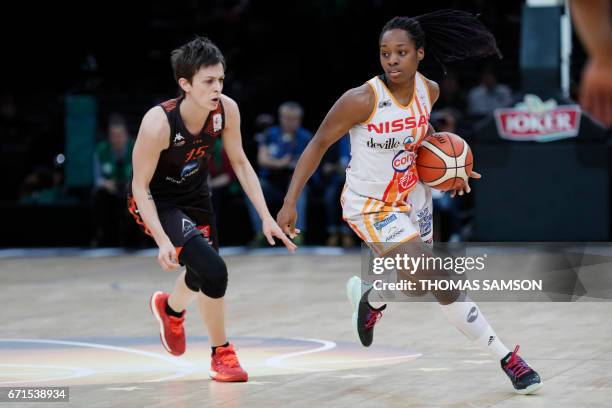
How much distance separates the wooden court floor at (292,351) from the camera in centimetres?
555

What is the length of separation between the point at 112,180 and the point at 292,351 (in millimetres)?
7226

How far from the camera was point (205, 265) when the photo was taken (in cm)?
579

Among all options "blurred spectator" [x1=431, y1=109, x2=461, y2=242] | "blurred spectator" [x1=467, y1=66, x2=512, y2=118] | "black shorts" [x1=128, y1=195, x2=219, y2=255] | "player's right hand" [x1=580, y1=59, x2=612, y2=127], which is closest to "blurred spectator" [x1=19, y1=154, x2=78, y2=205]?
"blurred spectator" [x1=431, y1=109, x2=461, y2=242]

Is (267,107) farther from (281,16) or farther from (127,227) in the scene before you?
(127,227)

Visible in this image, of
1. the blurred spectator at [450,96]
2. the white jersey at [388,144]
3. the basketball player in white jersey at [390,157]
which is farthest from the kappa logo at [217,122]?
the blurred spectator at [450,96]

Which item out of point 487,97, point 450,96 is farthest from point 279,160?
point 487,97

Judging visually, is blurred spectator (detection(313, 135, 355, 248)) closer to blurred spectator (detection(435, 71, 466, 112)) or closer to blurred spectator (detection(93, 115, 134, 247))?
blurred spectator (detection(435, 71, 466, 112))

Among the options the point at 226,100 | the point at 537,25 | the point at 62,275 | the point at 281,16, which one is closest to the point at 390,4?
the point at 281,16

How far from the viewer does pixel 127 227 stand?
14.1 meters

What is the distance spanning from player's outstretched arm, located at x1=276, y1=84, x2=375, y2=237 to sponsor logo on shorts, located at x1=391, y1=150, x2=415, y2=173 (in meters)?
0.26

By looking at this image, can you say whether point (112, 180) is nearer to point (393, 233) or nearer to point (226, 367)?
point (226, 367)

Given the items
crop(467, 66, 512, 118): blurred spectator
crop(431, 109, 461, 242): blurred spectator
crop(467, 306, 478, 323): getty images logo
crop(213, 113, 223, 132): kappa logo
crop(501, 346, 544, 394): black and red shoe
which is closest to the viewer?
crop(501, 346, 544, 394): black and red shoe

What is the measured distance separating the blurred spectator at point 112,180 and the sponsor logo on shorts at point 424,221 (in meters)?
7.81

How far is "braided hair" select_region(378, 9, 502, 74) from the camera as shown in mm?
6254
